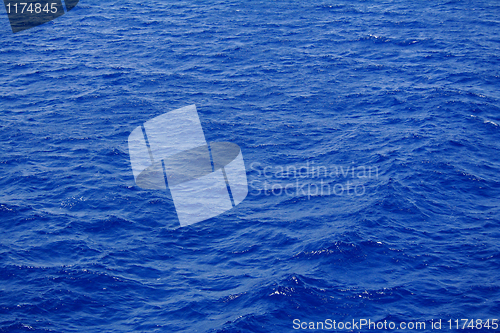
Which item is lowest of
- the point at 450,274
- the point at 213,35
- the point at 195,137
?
the point at 450,274

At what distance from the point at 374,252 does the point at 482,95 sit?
3224 cm

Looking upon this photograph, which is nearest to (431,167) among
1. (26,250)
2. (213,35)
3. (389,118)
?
(389,118)

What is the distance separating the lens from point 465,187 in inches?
1738

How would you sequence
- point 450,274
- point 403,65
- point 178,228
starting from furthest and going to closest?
point 403,65 → point 178,228 → point 450,274

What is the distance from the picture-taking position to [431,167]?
46.7m

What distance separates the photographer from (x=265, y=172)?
158 ft

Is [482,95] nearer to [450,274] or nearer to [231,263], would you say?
[450,274]

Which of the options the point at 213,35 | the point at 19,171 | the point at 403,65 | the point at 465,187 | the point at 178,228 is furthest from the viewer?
the point at 213,35

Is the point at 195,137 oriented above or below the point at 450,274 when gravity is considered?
above

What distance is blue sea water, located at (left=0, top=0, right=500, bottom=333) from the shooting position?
33062mm

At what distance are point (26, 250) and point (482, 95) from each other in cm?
5195

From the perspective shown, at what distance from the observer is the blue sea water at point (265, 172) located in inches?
1302

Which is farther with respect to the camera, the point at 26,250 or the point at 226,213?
the point at 226,213

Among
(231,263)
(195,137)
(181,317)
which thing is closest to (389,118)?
(195,137)
